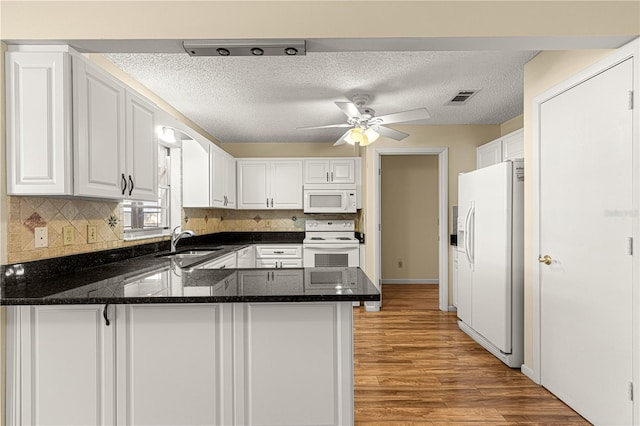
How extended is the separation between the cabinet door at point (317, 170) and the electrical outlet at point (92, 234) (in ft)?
→ 10.8

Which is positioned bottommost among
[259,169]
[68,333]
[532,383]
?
[532,383]

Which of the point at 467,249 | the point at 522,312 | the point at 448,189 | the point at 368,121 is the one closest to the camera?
the point at 522,312

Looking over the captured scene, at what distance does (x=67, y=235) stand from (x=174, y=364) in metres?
1.15

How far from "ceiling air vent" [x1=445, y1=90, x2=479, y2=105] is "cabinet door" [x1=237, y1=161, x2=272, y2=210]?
9.01 ft

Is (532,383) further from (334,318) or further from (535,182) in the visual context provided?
(334,318)

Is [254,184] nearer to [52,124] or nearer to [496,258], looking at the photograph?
[496,258]

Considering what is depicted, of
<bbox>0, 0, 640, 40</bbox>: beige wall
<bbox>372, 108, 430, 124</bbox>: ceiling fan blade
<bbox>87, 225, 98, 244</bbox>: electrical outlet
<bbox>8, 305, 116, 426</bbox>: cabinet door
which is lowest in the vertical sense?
<bbox>8, 305, 116, 426</bbox>: cabinet door

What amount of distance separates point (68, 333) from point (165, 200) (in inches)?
99.0

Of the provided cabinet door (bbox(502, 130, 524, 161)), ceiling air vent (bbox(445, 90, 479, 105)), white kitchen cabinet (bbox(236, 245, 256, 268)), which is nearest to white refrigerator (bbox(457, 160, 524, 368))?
cabinet door (bbox(502, 130, 524, 161))

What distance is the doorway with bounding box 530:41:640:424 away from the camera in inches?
77.0

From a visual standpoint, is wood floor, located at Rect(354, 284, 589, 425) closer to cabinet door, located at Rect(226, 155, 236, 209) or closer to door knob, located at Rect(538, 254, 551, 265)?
door knob, located at Rect(538, 254, 551, 265)

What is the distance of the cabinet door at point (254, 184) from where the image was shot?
18.1 feet

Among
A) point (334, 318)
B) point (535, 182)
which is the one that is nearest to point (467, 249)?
point (535, 182)

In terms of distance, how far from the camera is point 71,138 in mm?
1838
